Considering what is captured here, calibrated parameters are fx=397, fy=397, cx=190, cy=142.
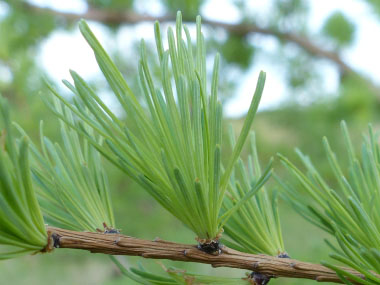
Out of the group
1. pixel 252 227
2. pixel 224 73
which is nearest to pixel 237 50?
pixel 224 73

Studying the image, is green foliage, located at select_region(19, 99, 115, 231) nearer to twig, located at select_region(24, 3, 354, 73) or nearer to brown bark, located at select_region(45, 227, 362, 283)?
brown bark, located at select_region(45, 227, 362, 283)

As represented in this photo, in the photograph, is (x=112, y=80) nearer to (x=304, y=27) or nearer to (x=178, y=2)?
(x=178, y=2)

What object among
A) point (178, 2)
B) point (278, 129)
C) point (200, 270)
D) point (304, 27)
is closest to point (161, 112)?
point (200, 270)

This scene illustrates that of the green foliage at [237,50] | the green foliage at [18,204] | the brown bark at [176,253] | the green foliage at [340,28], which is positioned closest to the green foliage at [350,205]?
the brown bark at [176,253]

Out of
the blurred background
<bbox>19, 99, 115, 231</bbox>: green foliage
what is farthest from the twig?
<bbox>19, 99, 115, 231</bbox>: green foliage

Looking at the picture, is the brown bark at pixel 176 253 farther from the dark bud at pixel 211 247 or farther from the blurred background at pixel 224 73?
the blurred background at pixel 224 73

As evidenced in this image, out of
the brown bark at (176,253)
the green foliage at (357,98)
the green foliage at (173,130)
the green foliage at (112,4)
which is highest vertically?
the green foliage at (112,4)

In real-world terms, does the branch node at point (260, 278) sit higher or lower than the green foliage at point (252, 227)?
lower

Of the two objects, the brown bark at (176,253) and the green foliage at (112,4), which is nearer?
the brown bark at (176,253)
